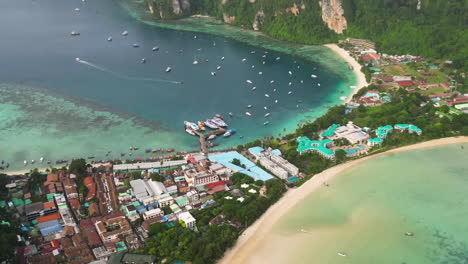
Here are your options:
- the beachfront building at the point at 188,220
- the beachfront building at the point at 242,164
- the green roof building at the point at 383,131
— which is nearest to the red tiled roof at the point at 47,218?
the beachfront building at the point at 188,220

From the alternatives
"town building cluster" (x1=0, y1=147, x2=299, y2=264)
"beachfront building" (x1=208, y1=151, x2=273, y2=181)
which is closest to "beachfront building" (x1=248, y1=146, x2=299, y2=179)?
"town building cluster" (x1=0, y1=147, x2=299, y2=264)

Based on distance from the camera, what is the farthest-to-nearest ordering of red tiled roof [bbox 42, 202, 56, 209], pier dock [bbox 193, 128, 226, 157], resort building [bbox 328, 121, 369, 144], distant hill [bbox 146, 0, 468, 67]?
distant hill [bbox 146, 0, 468, 67]
resort building [bbox 328, 121, 369, 144]
pier dock [bbox 193, 128, 226, 157]
red tiled roof [bbox 42, 202, 56, 209]

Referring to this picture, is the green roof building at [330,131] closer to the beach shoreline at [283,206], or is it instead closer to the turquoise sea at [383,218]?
the beach shoreline at [283,206]

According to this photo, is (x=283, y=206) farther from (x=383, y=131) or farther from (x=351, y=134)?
(x=383, y=131)

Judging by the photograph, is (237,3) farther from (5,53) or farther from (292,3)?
(5,53)

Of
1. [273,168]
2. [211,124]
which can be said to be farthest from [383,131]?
[211,124]

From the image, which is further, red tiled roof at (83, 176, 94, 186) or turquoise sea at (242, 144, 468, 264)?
red tiled roof at (83, 176, 94, 186)

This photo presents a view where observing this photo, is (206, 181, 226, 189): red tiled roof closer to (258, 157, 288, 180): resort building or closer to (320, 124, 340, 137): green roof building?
(258, 157, 288, 180): resort building
